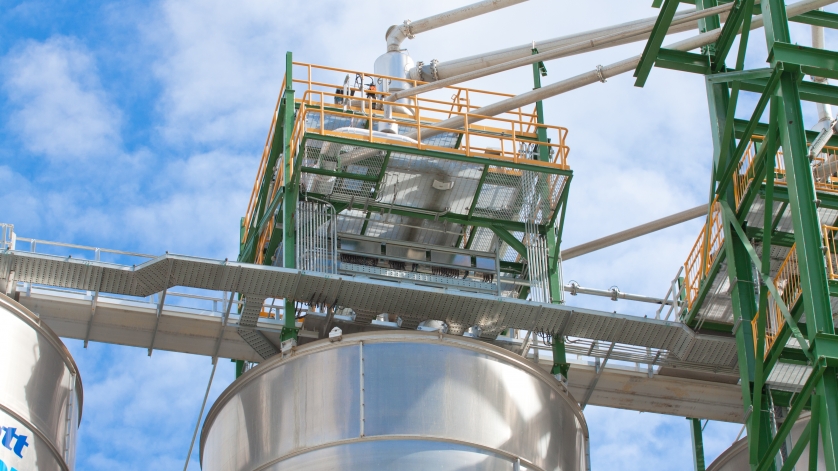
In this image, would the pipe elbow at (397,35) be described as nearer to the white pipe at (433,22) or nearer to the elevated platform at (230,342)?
the white pipe at (433,22)

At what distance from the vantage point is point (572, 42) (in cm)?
3316

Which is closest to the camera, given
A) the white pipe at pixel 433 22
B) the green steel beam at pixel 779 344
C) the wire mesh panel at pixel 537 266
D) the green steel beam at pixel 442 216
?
the green steel beam at pixel 779 344

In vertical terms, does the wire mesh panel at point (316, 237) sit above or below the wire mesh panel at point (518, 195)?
below

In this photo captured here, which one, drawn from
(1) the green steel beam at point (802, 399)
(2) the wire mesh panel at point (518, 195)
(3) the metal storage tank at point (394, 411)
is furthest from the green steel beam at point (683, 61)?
(1) the green steel beam at point (802, 399)

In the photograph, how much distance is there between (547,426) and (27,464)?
9.37 m

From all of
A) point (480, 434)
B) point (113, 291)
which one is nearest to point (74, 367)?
point (113, 291)

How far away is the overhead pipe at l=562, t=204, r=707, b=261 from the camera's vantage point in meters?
32.1

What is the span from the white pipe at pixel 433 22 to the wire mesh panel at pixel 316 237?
29.5 ft

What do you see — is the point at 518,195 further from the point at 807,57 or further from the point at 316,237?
the point at 807,57

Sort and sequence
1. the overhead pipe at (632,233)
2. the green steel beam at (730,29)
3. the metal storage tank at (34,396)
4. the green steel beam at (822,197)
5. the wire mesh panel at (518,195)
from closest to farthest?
the metal storage tank at (34,396) → the green steel beam at (730,29) → the green steel beam at (822,197) → the wire mesh panel at (518,195) → the overhead pipe at (632,233)

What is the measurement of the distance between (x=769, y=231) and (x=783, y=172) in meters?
5.35

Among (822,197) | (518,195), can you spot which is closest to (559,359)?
(518,195)

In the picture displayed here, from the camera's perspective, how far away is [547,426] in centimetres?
2525

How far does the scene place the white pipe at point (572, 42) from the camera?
2890cm
